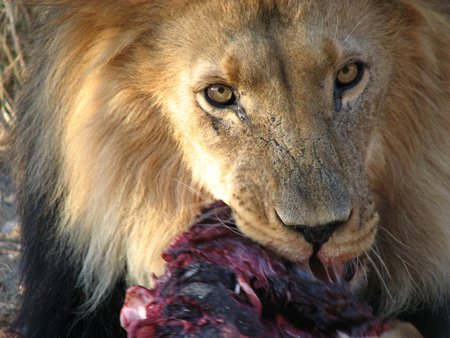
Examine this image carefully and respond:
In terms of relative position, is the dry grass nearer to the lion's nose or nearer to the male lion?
the male lion

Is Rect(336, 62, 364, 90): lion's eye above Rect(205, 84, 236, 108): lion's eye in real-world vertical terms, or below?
above

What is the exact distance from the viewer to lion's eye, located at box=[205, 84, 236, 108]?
10.4 feet

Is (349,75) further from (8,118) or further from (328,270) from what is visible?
(8,118)

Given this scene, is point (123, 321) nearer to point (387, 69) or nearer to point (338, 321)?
point (338, 321)

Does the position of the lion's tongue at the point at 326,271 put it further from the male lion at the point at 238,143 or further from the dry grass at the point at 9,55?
the dry grass at the point at 9,55

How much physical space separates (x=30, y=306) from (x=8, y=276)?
1.31m

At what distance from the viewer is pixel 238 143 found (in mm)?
3125

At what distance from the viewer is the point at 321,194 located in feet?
9.44

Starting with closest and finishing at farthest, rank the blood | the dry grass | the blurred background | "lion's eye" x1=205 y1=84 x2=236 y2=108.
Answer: the blood → "lion's eye" x1=205 y1=84 x2=236 y2=108 → the blurred background → the dry grass

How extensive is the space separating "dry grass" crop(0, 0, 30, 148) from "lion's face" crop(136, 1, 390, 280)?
9.35 feet

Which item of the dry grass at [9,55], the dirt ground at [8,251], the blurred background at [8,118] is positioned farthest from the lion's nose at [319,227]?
the dry grass at [9,55]

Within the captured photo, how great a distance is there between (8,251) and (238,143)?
2491 mm

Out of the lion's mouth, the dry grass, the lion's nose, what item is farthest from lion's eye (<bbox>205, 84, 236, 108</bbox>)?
the dry grass

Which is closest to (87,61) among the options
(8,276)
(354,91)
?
(354,91)
